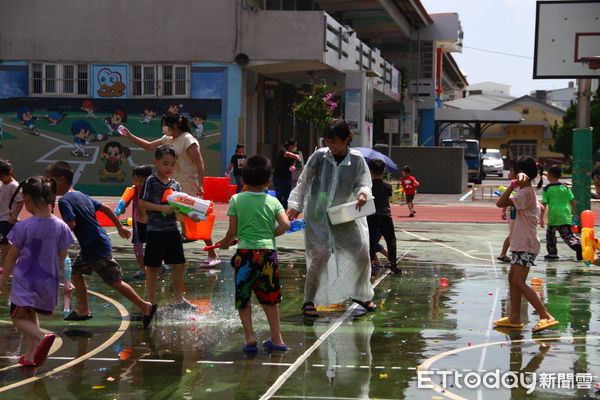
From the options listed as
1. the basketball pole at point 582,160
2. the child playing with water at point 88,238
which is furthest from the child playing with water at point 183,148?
the basketball pole at point 582,160

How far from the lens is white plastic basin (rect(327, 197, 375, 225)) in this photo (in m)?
7.79

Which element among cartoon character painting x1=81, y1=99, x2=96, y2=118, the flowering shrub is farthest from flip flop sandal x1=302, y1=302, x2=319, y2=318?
cartoon character painting x1=81, y1=99, x2=96, y2=118

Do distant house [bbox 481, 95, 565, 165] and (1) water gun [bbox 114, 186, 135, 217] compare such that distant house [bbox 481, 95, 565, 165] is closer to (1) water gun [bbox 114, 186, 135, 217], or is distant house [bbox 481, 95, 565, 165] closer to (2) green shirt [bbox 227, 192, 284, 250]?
(1) water gun [bbox 114, 186, 135, 217]

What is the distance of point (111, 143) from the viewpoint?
92.3 ft

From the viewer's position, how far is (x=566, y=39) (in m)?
17.7

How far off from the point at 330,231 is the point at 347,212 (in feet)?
1.15

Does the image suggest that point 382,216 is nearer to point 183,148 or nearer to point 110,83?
point 183,148

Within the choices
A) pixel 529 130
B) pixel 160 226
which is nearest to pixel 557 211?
pixel 160 226

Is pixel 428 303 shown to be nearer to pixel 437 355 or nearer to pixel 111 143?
pixel 437 355

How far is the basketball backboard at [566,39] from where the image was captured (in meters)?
17.4

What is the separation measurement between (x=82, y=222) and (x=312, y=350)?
2.28m

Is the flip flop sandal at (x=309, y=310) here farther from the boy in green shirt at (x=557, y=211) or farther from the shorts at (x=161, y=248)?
the boy in green shirt at (x=557, y=211)

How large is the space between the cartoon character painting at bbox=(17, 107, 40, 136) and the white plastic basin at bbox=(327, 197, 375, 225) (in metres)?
22.4

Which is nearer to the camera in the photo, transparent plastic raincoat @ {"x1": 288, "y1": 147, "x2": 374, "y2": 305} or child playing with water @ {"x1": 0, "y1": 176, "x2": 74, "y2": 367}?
child playing with water @ {"x1": 0, "y1": 176, "x2": 74, "y2": 367}
